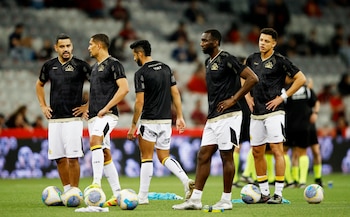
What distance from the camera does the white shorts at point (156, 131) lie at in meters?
12.5

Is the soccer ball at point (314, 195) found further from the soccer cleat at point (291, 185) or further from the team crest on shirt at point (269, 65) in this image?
the soccer cleat at point (291, 185)

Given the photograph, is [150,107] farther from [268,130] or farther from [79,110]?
[268,130]

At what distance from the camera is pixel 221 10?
93.4 feet

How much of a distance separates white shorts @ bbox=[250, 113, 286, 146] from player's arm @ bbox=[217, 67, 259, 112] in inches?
68.9

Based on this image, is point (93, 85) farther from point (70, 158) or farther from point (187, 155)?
point (187, 155)

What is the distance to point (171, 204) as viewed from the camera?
12.6m

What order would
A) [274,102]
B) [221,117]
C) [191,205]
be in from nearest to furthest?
[221,117], [191,205], [274,102]

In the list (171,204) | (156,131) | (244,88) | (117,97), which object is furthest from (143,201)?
(244,88)

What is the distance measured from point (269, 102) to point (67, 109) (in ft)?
9.79

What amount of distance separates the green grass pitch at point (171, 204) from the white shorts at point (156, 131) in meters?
0.94

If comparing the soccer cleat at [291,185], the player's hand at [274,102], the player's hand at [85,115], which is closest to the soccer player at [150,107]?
the player's hand at [85,115]

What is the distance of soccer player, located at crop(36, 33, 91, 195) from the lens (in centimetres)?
1234

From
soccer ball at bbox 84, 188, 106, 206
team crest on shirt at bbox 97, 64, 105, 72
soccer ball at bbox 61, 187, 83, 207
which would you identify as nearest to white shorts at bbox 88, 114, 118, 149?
team crest on shirt at bbox 97, 64, 105, 72

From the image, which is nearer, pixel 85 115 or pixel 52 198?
pixel 52 198
